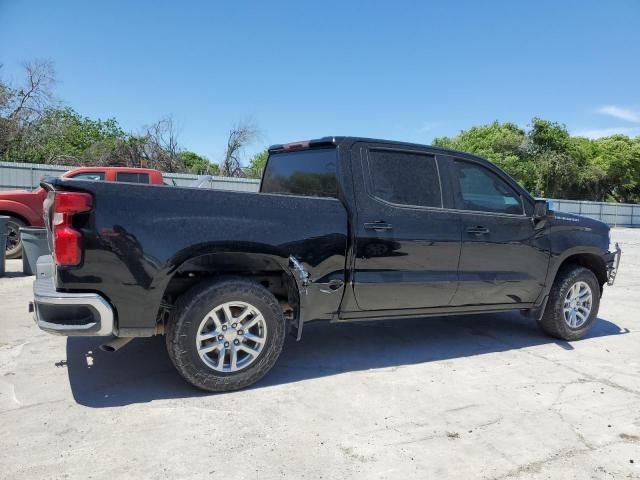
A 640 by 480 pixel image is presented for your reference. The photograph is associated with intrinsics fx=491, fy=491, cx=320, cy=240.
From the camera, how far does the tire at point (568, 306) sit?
5.19 metres

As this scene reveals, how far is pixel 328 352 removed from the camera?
4.71m

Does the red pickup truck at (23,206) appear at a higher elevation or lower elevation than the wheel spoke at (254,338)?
higher

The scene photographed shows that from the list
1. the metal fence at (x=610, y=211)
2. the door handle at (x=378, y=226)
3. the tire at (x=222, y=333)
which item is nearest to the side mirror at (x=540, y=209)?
the door handle at (x=378, y=226)

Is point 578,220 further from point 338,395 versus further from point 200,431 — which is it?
point 200,431

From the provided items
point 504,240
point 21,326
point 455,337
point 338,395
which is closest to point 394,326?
point 455,337

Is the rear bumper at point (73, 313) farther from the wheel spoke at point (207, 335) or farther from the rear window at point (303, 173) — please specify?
the rear window at point (303, 173)

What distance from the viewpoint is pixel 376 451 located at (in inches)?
114

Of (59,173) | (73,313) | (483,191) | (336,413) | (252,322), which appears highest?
(59,173)

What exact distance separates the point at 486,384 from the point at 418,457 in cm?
142

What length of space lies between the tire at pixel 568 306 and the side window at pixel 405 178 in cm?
183

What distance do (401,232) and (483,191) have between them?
1.18m

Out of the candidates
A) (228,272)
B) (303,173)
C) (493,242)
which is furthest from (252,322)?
(493,242)

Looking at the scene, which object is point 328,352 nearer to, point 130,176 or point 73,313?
point 73,313

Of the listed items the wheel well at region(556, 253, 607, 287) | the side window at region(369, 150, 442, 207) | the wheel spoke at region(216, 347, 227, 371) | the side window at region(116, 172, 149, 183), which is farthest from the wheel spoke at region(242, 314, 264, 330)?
the side window at region(116, 172, 149, 183)
